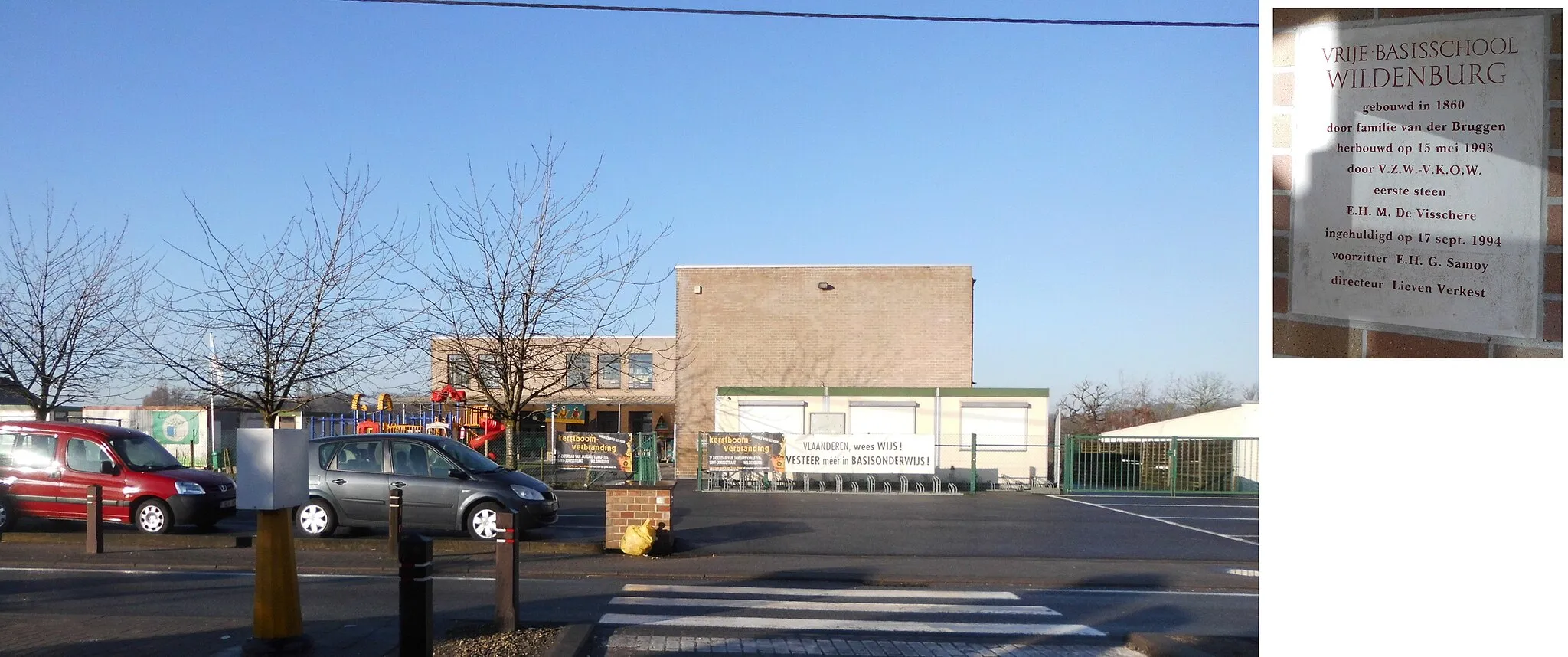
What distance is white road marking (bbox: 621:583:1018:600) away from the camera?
35.9 feet

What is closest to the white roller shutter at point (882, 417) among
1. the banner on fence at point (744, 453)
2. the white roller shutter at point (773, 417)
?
the white roller shutter at point (773, 417)

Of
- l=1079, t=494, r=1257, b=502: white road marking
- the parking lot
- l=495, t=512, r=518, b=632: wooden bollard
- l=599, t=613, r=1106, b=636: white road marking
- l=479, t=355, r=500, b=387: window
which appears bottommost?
l=1079, t=494, r=1257, b=502: white road marking

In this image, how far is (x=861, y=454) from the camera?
2719 centimetres

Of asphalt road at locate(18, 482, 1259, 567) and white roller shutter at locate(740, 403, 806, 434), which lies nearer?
asphalt road at locate(18, 482, 1259, 567)

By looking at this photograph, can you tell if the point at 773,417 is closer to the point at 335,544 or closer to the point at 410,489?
the point at 410,489

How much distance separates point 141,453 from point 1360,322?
17.1 meters

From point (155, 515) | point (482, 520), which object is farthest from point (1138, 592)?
point (155, 515)

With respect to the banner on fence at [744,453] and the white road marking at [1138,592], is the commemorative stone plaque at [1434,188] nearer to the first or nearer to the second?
the white road marking at [1138,592]

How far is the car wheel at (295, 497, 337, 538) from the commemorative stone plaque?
14.7 metres

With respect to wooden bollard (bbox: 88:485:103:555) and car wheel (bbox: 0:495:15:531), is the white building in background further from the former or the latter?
car wheel (bbox: 0:495:15:531)

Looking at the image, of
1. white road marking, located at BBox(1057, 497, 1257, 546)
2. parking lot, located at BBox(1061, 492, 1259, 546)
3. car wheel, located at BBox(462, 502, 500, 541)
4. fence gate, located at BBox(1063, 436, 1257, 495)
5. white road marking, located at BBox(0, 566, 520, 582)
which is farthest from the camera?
fence gate, located at BBox(1063, 436, 1257, 495)

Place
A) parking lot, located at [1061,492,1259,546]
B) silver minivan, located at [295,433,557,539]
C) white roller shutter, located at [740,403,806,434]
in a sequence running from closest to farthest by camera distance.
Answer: silver minivan, located at [295,433,557,539]
parking lot, located at [1061,492,1259,546]
white roller shutter, located at [740,403,806,434]

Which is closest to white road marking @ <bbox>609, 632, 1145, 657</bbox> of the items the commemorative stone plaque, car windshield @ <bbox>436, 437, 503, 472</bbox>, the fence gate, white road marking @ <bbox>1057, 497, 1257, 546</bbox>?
the commemorative stone plaque

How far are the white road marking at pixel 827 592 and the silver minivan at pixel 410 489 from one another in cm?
410
